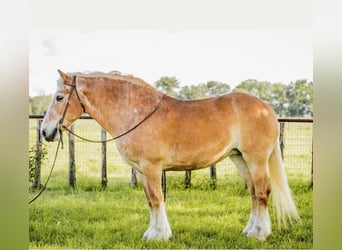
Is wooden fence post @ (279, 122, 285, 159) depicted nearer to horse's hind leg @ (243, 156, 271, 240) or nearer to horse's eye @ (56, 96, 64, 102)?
horse's hind leg @ (243, 156, 271, 240)

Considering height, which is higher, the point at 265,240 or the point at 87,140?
the point at 87,140

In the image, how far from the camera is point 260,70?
3736mm

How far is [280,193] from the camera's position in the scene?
12.0 ft

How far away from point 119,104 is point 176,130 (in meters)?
0.48

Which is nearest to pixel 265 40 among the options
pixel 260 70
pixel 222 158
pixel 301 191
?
pixel 260 70

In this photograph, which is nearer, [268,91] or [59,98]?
[59,98]

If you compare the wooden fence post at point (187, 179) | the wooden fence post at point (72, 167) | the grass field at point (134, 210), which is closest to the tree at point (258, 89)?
the grass field at point (134, 210)

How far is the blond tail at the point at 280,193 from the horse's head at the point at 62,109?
5.08 feet

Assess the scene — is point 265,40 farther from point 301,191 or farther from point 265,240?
point 265,240

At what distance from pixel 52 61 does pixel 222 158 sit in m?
1.50

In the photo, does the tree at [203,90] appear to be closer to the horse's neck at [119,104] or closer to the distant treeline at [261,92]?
the distant treeline at [261,92]

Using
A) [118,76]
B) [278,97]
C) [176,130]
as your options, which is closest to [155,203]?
[176,130]

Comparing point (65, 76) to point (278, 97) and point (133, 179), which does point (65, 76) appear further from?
point (278, 97)

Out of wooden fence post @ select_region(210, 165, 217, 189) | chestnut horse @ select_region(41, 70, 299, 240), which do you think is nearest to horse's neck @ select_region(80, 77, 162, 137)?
chestnut horse @ select_region(41, 70, 299, 240)
